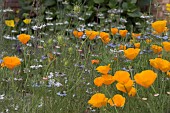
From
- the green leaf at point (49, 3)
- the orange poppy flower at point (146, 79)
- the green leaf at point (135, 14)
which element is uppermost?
the orange poppy flower at point (146, 79)

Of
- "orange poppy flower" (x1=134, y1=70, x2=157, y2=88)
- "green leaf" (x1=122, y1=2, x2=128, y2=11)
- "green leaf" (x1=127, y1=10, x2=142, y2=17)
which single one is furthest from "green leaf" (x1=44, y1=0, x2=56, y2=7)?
"orange poppy flower" (x1=134, y1=70, x2=157, y2=88)

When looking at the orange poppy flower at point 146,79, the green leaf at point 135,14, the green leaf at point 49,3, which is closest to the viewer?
the orange poppy flower at point 146,79

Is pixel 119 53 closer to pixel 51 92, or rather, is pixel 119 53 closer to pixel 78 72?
pixel 78 72

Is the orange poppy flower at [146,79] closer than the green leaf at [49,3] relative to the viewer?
Yes

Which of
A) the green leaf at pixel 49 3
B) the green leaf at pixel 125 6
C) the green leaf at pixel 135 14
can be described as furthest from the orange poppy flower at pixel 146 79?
the green leaf at pixel 49 3

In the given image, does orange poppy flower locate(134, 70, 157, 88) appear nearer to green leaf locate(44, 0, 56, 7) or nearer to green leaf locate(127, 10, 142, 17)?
green leaf locate(127, 10, 142, 17)

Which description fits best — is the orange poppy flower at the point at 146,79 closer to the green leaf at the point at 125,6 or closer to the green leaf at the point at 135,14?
the green leaf at the point at 135,14

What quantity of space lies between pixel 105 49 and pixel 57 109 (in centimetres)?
110

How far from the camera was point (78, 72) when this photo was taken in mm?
3668

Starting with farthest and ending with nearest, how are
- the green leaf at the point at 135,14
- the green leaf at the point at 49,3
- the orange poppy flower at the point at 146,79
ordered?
the green leaf at the point at 49,3 → the green leaf at the point at 135,14 → the orange poppy flower at the point at 146,79

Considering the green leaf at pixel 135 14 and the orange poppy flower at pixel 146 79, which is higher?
the orange poppy flower at pixel 146 79

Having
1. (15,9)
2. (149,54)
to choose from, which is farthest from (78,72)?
(15,9)

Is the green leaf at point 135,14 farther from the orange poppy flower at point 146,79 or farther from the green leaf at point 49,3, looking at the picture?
the orange poppy flower at point 146,79

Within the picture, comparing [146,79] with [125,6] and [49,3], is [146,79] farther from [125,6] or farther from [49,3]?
[49,3]
